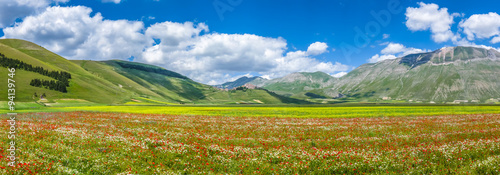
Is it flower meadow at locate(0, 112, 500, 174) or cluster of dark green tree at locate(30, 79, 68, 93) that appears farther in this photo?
cluster of dark green tree at locate(30, 79, 68, 93)

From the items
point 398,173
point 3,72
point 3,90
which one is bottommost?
point 398,173

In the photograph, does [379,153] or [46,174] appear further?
[379,153]

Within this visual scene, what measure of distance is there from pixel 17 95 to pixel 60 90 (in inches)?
1168

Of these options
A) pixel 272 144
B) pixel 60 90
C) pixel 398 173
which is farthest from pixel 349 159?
pixel 60 90

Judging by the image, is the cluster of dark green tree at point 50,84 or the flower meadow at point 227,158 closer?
the flower meadow at point 227,158

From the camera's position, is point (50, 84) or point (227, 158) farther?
point (50, 84)

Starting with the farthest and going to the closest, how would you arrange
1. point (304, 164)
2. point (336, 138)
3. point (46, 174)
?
point (336, 138) → point (304, 164) → point (46, 174)

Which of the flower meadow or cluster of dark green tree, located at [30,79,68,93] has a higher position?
cluster of dark green tree, located at [30,79,68,93]

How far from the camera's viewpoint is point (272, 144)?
920 inches

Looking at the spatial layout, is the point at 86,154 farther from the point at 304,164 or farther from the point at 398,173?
the point at 398,173

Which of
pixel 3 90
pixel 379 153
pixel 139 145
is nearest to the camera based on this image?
pixel 379 153

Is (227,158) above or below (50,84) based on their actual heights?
below

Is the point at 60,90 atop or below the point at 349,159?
atop

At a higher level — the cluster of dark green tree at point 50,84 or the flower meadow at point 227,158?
the cluster of dark green tree at point 50,84
